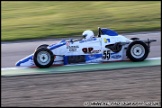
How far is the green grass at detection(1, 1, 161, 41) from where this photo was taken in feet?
64.3

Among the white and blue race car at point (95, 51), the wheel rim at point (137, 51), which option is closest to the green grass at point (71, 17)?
the white and blue race car at point (95, 51)

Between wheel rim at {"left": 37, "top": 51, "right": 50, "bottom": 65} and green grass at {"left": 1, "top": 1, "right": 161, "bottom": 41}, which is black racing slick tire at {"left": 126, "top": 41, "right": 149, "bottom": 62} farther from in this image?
green grass at {"left": 1, "top": 1, "right": 161, "bottom": 41}

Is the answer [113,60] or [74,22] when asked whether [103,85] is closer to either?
[113,60]

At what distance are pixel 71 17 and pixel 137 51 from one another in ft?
38.5

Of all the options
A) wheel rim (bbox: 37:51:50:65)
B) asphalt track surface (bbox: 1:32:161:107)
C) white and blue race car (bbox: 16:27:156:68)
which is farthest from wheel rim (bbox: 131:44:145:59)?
wheel rim (bbox: 37:51:50:65)

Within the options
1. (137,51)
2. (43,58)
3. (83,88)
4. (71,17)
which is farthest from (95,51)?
(71,17)

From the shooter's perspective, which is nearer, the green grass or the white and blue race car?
the white and blue race car

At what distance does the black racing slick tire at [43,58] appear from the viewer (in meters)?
12.2

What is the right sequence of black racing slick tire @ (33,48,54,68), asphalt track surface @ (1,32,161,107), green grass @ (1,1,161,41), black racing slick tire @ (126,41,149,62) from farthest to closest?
green grass @ (1,1,161,41) → black racing slick tire @ (126,41,149,62) → black racing slick tire @ (33,48,54,68) → asphalt track surface @ (1,32,161,107)

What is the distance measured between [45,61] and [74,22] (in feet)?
32.8

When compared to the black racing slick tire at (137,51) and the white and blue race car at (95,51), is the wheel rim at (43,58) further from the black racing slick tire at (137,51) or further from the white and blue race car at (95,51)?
the black racing slick tire at (137,51)

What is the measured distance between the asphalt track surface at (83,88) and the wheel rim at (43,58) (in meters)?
1.07

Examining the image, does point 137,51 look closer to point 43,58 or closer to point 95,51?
point 95,51

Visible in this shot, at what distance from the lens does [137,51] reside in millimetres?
12430
